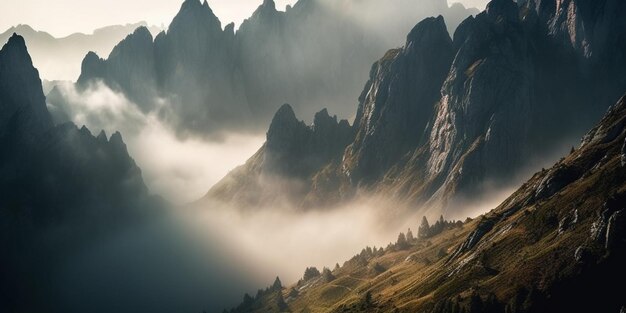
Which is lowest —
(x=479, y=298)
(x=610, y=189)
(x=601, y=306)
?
(x=601, y=306)

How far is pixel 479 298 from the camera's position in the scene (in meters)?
179

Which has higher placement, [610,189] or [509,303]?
[610,189]

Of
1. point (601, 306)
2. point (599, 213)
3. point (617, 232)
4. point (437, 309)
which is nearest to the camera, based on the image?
point (601, 306)

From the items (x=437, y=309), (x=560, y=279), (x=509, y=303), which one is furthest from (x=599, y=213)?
(x=437, y=309)

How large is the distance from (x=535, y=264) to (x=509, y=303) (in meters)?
18.0

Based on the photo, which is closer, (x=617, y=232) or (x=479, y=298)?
(x=617, y=232)

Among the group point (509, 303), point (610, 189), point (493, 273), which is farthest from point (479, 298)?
point (610, 189)

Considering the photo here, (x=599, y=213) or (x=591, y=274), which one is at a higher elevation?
(x=599, y=213)

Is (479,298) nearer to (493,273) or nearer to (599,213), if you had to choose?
(493,273)

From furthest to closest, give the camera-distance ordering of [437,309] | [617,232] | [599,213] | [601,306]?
[437,309], [599,213], [617,232], [601,306]

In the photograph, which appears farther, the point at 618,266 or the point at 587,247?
the point at 587,247

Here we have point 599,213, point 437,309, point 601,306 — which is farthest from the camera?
point 437,309

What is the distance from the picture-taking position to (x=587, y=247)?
169m

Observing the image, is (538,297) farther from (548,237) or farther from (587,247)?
(548,237)
